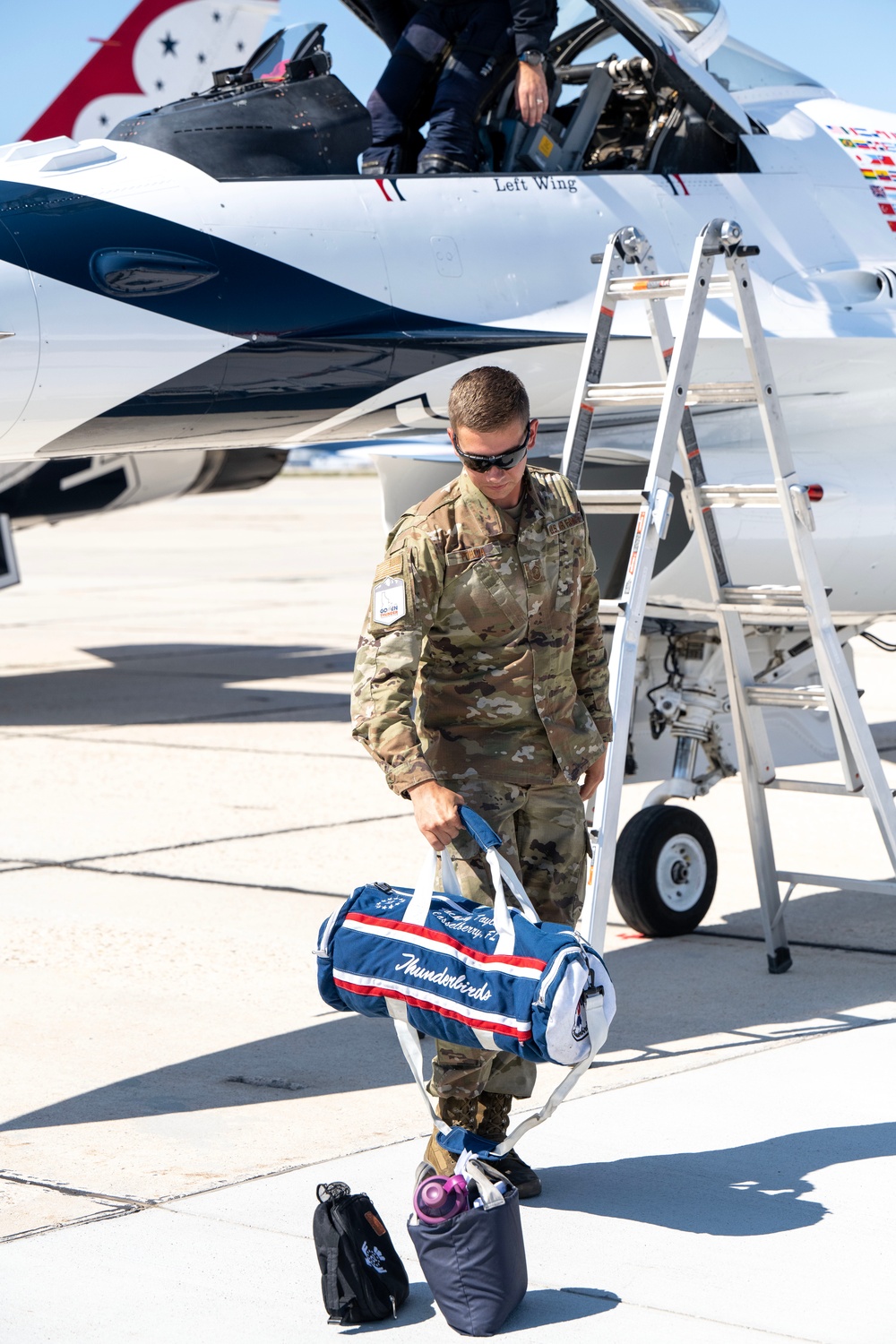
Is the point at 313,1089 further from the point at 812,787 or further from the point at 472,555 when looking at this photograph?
the point at 812,787

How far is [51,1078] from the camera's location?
4816 mm

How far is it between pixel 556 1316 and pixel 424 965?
747mm

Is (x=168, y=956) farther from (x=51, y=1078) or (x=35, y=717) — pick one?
(x=35, y=717)

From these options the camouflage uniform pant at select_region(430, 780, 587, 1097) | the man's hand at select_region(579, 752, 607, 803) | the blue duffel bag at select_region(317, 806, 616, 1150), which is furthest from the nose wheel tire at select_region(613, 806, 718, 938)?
the blue duffel bag at select_region(317, 806, 616, 1150)

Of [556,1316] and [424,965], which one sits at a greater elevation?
[424,965]

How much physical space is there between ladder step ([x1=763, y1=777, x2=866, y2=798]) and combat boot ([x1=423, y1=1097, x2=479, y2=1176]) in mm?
2259

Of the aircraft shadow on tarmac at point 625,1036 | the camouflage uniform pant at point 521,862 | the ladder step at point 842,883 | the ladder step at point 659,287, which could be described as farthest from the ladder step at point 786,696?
the camouflage uniform pant at point 521,862

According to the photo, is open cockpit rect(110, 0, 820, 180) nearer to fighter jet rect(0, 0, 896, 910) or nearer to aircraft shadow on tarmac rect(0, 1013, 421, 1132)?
fighter jet rect(0, 0, 896, 910)

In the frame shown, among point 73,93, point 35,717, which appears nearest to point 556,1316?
point 35,717

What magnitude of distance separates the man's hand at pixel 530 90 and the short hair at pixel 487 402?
3.09 meters

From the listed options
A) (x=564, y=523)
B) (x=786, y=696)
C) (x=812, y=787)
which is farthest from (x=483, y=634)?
(x=812, y=787)

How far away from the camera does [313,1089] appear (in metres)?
4.78

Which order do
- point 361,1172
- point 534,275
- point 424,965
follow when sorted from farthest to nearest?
point 534,275
point 361,1172
point 424,965

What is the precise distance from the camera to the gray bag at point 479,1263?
A: 329cm
